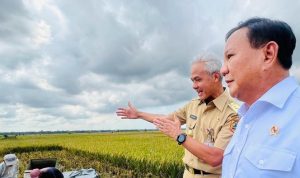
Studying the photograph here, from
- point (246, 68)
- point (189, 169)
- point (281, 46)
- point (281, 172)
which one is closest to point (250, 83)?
point (246, 68)

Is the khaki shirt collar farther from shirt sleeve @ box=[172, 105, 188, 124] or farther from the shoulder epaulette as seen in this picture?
shirt sleeve @ box=[172, 105, 188, 124]

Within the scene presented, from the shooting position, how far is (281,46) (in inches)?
57.9

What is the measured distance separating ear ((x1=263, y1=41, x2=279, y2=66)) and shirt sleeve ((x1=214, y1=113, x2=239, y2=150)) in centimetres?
125

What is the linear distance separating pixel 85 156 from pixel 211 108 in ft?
57.3

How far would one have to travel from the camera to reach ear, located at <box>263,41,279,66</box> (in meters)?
1.46

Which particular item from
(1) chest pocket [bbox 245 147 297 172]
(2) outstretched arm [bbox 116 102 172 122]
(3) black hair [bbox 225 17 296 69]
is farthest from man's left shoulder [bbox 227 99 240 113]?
(1) chest pocket [bbox 245 147 297 172]

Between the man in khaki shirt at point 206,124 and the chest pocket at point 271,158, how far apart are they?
1.24 m

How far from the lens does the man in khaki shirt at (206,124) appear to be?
8.57 feet

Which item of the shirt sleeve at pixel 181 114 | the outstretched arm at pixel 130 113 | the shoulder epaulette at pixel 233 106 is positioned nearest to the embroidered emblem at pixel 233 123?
the shoulder epaulette at pixel 233 106

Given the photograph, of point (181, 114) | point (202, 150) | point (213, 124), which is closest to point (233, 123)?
point (213, 124)

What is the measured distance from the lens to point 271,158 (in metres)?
1.29

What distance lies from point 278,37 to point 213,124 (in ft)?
4.67

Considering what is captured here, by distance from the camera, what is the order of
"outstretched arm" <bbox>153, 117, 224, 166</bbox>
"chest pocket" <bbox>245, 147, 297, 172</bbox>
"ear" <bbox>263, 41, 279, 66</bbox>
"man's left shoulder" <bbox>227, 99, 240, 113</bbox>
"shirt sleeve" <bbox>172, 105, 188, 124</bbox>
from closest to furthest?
"chest pocket" <bbox>245, 147, 297, 172</bbox>
"ear" <bbox>263, 41, 279, 66</bbox>
"outstretched arm" <bbox>153, 117, 224, 166</bbox>
"man's left shoulder" <bbox>227, 99, 240, 113</bbox>
"shirt sleeve" <bbox>172, 105, 188, 124</bbox>

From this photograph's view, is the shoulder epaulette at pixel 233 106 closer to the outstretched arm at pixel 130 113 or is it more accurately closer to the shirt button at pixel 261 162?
the outstretched arm at pixel 130 113
